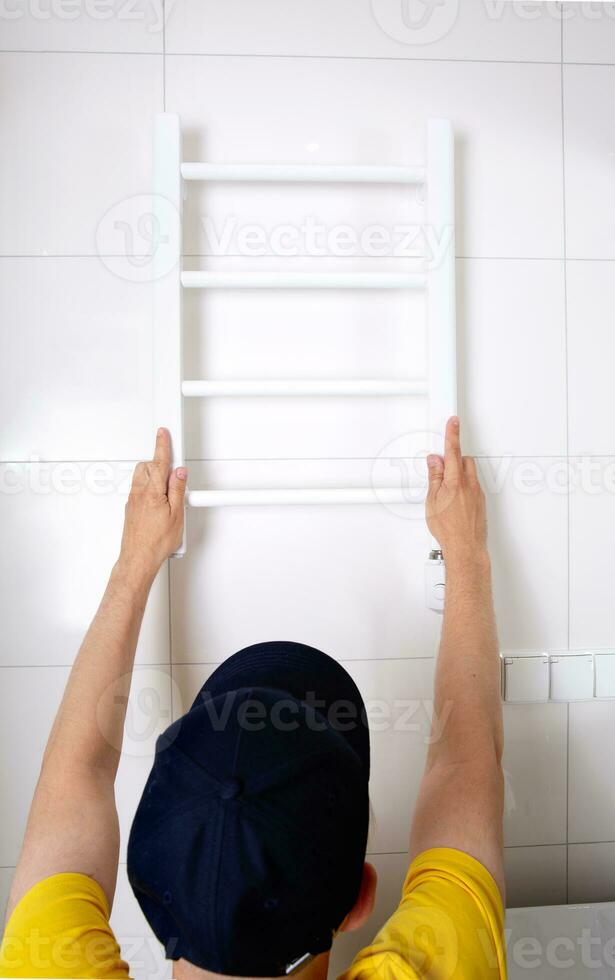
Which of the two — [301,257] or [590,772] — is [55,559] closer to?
[301,257]

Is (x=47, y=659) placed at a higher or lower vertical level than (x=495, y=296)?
lower

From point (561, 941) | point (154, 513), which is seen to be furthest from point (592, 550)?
point (154, 513)

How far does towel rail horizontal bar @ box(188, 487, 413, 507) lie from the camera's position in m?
0.91

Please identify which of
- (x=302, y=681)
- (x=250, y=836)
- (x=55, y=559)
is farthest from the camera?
(x=55, y=559)

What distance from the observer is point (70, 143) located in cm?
99

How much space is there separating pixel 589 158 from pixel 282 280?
0.60 m

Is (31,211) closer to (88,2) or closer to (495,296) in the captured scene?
(88,2)

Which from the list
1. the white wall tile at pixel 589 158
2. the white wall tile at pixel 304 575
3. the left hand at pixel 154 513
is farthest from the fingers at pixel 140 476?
the white wall tile at pixel 589 158

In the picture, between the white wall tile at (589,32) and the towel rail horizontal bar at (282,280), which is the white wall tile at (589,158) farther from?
the towel rail horizontal bar at (282,280)

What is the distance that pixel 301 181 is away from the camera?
98cm

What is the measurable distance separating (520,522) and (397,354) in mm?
366

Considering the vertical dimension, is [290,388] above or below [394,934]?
above

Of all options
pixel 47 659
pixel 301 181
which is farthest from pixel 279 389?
pixel 47 659

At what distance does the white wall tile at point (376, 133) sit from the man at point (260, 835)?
0.71m
